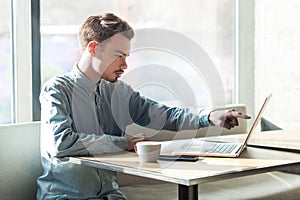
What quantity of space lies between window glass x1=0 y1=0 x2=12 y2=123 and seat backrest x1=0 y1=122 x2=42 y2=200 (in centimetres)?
40

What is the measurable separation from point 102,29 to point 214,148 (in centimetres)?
66

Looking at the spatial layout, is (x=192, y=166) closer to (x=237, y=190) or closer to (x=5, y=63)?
(x=237, y=190)

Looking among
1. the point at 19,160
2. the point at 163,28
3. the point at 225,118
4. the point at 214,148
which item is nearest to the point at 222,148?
the point at 214,148

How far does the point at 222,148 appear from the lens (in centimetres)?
234

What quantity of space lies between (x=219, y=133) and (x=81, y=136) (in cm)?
129

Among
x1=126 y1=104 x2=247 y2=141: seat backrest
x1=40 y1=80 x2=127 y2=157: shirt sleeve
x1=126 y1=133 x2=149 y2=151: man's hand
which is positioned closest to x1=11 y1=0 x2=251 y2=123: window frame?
x1=126 y1=104 x2=247 y2=141: seat backrest

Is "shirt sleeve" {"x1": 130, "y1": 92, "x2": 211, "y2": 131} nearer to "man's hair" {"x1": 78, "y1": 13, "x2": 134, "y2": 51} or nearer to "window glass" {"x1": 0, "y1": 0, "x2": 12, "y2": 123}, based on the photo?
"man's hair" {"x1": 78, "y1": 13, "x2": 134, "y2": 51}

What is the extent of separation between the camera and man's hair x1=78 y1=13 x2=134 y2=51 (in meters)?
2.39

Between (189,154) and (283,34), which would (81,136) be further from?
(283,34)

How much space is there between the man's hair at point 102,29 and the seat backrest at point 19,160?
1.52 ft

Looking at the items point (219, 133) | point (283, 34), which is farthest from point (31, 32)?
point (283, 34)

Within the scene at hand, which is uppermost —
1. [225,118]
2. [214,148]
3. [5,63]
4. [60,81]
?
[5,63]

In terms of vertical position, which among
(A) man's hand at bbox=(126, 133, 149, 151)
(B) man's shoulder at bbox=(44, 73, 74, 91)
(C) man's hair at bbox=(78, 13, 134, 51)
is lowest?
(A) man's hand at bbox=(126, 133, 149, 151)

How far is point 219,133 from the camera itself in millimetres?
3293
